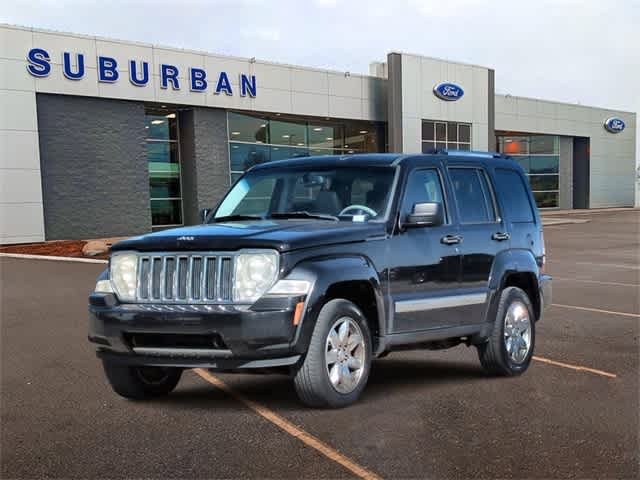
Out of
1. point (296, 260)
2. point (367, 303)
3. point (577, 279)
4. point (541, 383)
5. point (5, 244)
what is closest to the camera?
point (296, 260)

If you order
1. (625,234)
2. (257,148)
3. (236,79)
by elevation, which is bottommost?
(625,234)

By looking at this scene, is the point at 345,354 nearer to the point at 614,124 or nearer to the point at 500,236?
the point at 500,236

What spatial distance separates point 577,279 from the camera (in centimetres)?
1502

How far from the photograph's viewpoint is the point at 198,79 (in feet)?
101

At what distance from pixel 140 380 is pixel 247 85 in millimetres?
28208

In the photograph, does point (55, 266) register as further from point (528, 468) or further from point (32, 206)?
point (528, 468)

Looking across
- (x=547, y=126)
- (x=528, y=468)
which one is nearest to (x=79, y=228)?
(x=528, y=468)

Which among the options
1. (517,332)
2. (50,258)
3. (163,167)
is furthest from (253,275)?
(163,167)

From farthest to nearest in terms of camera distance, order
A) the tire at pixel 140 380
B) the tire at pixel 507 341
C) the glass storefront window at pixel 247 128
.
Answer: the glass storefront window at pixel 247 128, the tire at pixel 507 341, the tire at pixel 140 380

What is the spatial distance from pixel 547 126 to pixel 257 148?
25.0 m

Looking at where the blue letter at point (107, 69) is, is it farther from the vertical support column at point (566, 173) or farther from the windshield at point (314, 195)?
the vertical support column at point (566, 173)

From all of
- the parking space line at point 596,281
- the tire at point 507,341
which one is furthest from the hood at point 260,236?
the parking space line at point 596,281

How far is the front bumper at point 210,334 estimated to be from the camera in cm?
495

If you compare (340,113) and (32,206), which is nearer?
(32,206)
